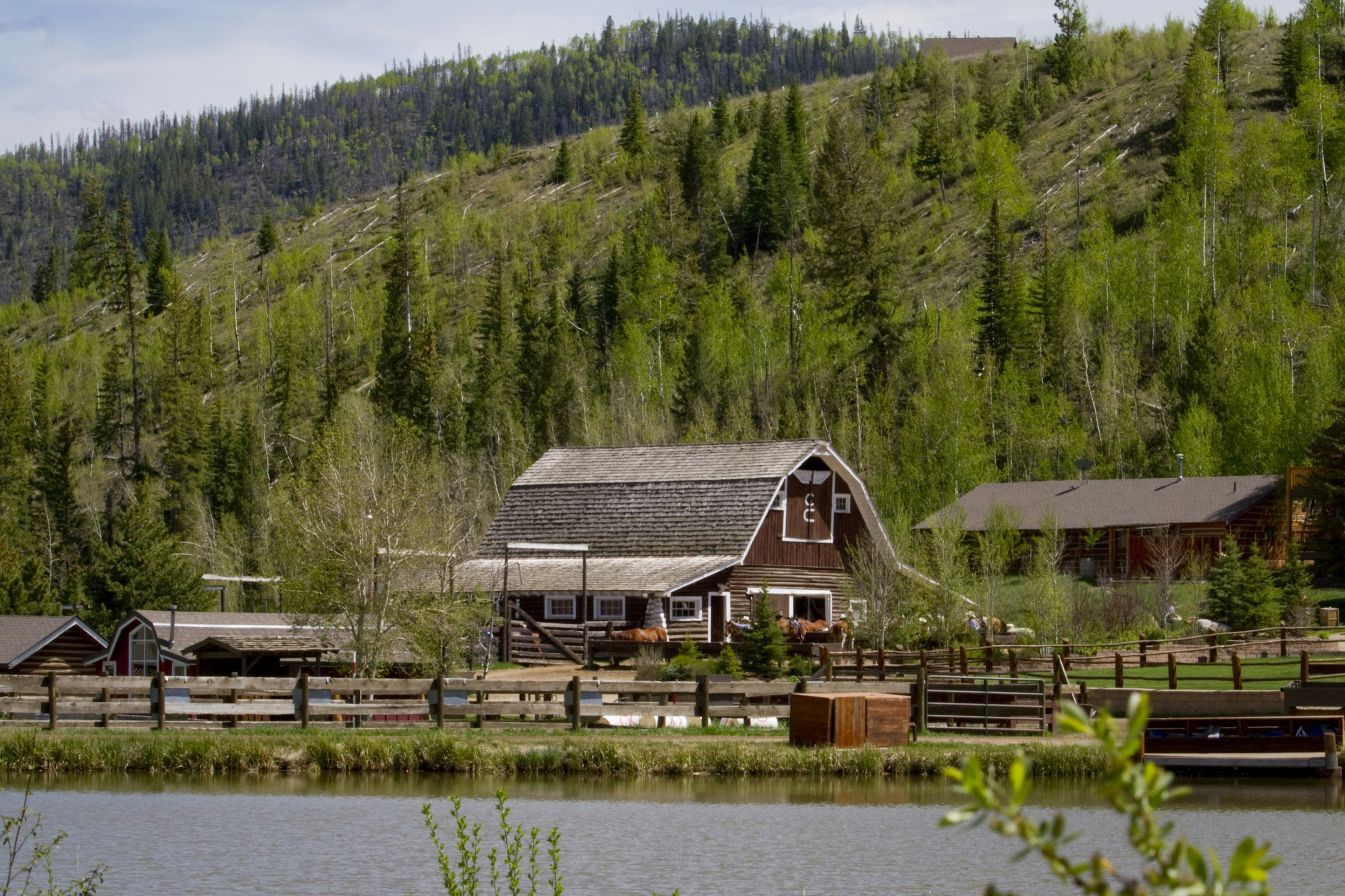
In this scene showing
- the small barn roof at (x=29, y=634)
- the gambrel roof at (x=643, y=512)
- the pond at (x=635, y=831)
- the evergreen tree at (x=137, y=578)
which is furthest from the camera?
the evergreen tree at (x=137, y=578)

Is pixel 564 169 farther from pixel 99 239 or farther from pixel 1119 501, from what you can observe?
pixel 1119 501

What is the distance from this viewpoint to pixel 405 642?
3744 cm

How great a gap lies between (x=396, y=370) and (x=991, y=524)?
171ft

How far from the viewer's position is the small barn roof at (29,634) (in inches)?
1758

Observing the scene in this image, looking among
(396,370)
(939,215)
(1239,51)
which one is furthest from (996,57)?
(396,370)

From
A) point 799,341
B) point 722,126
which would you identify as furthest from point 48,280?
point 799,341

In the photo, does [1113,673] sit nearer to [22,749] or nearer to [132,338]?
[22,749]

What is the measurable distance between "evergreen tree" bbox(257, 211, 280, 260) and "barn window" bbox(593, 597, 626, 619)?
447 ft

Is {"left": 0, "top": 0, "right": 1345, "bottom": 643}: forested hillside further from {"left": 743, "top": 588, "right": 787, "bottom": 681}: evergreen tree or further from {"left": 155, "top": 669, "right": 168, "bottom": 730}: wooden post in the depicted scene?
{"left": 155, "top": 669, "right": 168, "bottom": 730}: wooden post

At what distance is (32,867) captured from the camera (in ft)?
35.6

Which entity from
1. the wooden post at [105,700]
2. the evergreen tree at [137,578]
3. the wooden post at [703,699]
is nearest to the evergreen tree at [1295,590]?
the wooden post at [703,699]

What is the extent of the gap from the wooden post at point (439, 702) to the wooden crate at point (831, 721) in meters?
6.19

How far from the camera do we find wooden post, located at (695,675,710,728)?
2870 cm

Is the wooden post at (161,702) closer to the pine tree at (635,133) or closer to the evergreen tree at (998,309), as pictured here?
the evergreen tree at (998,309)
